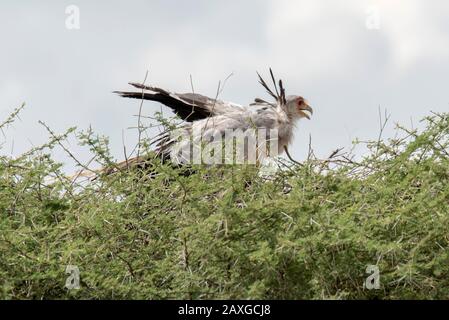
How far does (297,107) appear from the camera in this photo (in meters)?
9.38

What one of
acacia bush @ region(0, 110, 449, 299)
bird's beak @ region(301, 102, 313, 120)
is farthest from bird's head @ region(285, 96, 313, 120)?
acacia bush @ region(0, 110, 449, 299)

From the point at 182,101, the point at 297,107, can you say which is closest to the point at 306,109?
the point at 297,107

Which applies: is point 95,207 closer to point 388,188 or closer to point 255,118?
point 388,188

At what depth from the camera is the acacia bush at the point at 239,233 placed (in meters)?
4.62

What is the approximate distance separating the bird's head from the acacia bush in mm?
3562

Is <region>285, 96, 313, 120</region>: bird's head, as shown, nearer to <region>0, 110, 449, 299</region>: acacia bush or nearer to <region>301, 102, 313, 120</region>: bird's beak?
<region>301, 102, 313, 120</region>: bird's beak

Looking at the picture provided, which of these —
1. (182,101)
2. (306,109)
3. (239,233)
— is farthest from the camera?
(306,109)

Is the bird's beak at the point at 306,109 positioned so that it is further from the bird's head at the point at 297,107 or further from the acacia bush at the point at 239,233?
the acacia bush at the point at 239,233

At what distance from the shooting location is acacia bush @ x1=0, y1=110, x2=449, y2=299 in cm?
462

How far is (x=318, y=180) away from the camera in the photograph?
17.8 ft

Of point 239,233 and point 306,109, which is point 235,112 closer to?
point 306,109

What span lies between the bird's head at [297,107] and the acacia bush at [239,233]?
356 centimetres

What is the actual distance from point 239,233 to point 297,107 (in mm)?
4806

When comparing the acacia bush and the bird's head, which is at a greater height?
the bird's head
